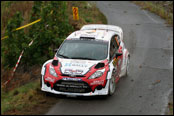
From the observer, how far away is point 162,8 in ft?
91.4

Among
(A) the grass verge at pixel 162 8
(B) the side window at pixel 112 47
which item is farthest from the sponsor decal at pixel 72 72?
(A) the grass verge at pixel 162 8

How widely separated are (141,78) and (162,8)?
1655cm

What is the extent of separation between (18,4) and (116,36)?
40.3 feet

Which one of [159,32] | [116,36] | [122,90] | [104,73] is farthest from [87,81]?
[159,32]

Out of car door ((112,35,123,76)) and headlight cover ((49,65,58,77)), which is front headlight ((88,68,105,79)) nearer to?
headlight cover ((49,65,58,77))

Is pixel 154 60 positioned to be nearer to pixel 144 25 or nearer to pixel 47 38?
pixel 47 38

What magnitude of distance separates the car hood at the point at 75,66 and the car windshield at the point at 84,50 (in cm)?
33

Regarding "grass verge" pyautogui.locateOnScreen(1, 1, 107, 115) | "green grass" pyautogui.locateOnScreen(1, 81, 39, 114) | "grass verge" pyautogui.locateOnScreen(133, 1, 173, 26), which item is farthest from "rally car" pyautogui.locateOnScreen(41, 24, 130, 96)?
"grass verge" pyautogui.locateOnScreen(133, 1, 173, 26)

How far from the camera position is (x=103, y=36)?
38.3ft

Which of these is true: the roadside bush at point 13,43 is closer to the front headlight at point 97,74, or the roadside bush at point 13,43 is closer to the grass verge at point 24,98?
the grass verge at point 24,98

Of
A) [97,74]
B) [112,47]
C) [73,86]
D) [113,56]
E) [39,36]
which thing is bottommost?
[73,86]

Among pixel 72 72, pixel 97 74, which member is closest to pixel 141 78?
pixel 97 74

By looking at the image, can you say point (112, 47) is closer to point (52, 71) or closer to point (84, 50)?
point (84, 50)

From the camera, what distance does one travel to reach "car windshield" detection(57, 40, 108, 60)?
10641mm
